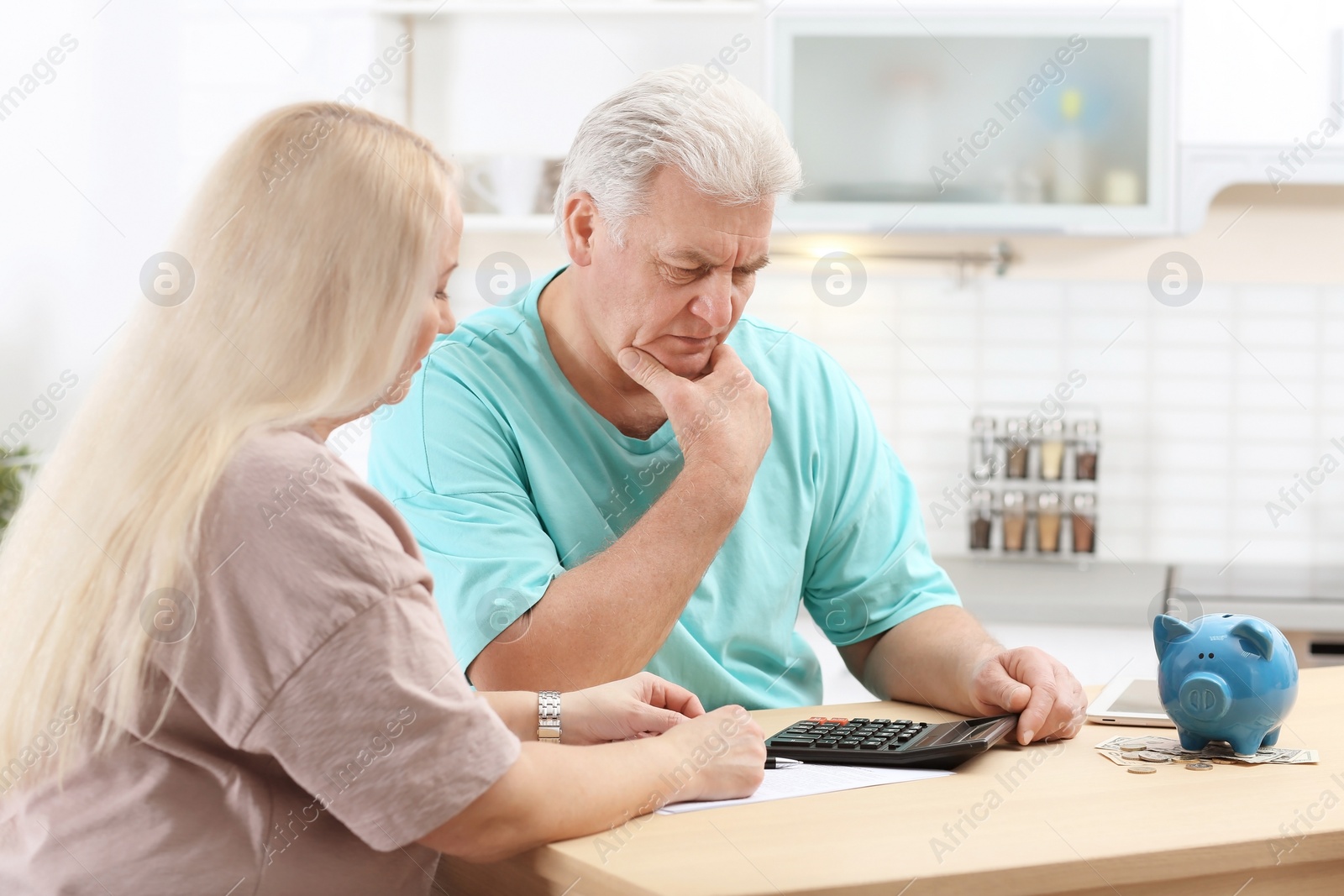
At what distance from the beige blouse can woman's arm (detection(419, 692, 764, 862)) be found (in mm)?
28

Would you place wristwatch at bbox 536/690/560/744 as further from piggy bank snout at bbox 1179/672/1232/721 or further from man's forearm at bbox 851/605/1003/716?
piggy bank snout at bbox 1179/672/1232/721

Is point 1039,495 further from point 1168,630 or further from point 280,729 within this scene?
point 280,729

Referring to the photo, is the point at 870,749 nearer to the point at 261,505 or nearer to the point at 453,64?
the point at 261,505

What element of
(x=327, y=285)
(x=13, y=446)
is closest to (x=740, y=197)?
(x=327, y=285)

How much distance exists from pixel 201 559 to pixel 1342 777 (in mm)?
954

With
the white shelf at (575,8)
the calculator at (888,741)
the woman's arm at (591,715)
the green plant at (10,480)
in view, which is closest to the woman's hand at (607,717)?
the woman's arm at (591,715)

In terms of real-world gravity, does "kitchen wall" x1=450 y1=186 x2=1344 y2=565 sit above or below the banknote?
above

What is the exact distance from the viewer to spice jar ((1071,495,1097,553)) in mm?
3020

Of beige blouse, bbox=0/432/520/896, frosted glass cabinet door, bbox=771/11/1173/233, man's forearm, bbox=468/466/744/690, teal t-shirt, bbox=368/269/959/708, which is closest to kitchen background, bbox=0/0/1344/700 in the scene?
frosted glass cabinet door, bbox=771/11/1173/233

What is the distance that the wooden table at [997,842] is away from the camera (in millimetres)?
854

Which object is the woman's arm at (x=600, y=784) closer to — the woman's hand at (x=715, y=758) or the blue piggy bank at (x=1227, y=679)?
the woman's hand at (x=715, y=758)

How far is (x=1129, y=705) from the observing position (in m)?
1.39

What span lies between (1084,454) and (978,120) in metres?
0.83

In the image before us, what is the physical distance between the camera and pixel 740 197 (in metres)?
1.37
